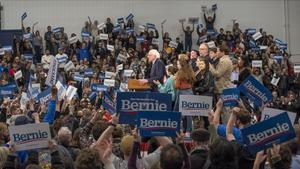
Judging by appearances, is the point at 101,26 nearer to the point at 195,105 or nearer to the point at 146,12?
the point at 146,12

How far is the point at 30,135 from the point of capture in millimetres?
6293

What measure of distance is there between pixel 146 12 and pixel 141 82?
61.9ft

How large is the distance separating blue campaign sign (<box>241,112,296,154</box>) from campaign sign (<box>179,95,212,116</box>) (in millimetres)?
2444

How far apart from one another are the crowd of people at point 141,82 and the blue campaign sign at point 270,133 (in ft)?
0.28

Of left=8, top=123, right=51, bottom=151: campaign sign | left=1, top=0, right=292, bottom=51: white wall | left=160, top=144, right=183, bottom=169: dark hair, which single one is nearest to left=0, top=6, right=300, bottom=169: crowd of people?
left=160, top=144, right=183, bottom=169: dark hair

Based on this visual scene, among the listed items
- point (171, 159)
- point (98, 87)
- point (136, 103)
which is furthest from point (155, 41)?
point (171, 159)

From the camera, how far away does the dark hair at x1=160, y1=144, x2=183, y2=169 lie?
508 cm

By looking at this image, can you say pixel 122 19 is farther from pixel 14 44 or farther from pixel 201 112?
pixel 201 112

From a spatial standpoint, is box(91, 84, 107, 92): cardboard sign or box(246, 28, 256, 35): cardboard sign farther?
box(246, 28, 256, 35): cardboard sign

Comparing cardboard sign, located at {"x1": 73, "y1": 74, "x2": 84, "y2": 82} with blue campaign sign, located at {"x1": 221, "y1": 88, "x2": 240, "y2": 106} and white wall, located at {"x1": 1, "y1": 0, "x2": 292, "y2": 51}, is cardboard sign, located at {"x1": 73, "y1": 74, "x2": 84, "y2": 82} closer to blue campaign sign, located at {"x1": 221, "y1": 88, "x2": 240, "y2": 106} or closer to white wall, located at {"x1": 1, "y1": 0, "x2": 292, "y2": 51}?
white wall, located at {"x1": 1, "y1": 0, "x2": 292, "y2": 51}

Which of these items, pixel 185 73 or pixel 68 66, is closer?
pixel 185 73

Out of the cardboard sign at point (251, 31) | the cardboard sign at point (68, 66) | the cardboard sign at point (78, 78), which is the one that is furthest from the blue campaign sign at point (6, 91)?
the cardboard sign at point (251, 31)

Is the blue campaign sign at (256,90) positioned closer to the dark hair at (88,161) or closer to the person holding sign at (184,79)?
the person holding sign at (184,79)

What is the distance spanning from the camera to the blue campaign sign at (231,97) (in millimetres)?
8262
